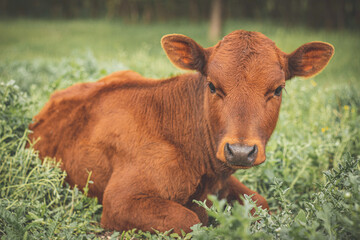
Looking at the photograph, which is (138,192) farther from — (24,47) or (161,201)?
(24,47)

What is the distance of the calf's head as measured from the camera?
115 inches

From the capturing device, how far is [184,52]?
3670 mm

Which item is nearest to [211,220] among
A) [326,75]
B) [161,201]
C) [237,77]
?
[161,201]

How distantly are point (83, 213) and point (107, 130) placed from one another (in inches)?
38.3

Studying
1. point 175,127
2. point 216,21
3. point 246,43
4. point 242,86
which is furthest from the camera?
point 216,21

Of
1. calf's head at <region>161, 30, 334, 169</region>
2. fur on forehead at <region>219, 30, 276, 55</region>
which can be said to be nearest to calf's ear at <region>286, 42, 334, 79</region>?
calf's head at <region>161, 30, 334, 169</region>

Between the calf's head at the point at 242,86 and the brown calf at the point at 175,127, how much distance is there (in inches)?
0.4

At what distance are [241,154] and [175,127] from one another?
3.75 feet

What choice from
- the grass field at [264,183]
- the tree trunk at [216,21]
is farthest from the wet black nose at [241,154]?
the tree trunk at [216,21]

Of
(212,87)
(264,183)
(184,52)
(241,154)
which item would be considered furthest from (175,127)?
(264,183)

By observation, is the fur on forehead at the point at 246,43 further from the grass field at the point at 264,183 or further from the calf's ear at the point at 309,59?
the grass field at the point at 264,183

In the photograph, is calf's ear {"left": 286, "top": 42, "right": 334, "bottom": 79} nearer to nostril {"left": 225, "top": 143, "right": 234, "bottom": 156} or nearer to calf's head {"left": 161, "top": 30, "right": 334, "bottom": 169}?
calf's head {"left": 161, "top": 30, "right": 334, "bottom": 169}

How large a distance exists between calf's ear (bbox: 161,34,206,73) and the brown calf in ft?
0.04

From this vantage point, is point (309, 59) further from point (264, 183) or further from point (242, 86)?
point (264, 183)
